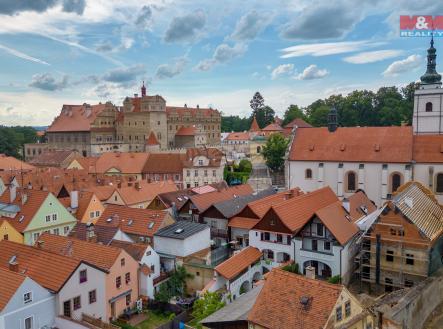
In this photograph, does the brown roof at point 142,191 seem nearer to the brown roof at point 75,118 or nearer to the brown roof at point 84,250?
the brown roof at point 84,250

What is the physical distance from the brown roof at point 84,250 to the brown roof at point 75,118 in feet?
226

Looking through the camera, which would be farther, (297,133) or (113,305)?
(297,133)

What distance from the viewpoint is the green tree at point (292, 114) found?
12069cm

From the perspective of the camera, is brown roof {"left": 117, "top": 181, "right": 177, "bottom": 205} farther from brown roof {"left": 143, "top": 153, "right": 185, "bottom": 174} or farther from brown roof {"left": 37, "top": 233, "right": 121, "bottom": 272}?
brown roof {"left": 37, "top": 233, "right": 121, "bottom": 272}

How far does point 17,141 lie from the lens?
120875mm

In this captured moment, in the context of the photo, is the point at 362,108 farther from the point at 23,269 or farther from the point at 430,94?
the point at 23,269

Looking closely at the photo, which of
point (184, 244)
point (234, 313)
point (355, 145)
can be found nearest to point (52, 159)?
point (355, 145)

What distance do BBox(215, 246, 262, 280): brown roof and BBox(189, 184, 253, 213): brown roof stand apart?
783 centimetres

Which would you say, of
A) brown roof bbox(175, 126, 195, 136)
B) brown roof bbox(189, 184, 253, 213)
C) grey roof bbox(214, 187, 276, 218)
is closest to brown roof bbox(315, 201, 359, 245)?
grey roof bbox(214, 187, 276, 218)

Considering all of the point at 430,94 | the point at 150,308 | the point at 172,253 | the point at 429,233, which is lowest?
the point at 150,308

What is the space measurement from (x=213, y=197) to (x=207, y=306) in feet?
60.2

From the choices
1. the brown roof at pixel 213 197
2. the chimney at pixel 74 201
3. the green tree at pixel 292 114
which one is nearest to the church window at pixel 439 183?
the brown roof at pixel 213 197

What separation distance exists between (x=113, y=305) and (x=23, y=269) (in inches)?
240

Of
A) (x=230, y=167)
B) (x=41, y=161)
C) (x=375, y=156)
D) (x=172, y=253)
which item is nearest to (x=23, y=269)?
(x=172, y=253)
